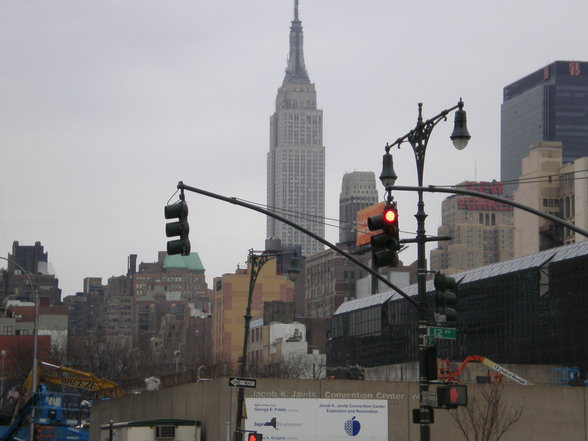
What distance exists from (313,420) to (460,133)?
2671 centimetres

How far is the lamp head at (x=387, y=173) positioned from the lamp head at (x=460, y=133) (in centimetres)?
165

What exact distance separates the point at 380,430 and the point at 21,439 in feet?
79.8

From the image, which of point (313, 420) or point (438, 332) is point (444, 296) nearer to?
point (438, 332)

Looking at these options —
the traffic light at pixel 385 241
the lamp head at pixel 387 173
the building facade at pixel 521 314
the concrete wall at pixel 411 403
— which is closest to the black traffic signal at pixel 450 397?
the traffic light at pixel 385 241

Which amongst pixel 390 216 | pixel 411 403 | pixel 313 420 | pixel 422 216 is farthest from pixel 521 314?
pixel 390 216

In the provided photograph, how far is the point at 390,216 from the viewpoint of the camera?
2567cm

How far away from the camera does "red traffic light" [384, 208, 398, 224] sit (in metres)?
25.5

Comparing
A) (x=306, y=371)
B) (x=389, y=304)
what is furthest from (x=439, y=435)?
(x=306, y=371)

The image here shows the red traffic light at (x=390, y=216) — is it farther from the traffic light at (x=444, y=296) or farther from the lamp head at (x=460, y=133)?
the lamp head at (x=460, y=133)

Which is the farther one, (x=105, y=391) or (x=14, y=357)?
(x=14, y=357)

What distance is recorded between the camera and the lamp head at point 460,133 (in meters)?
27.5

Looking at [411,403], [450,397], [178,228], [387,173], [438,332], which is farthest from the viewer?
[411,403]

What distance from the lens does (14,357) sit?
167625 millimetres

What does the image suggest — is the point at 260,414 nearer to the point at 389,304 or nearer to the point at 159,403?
the point at 159,403
